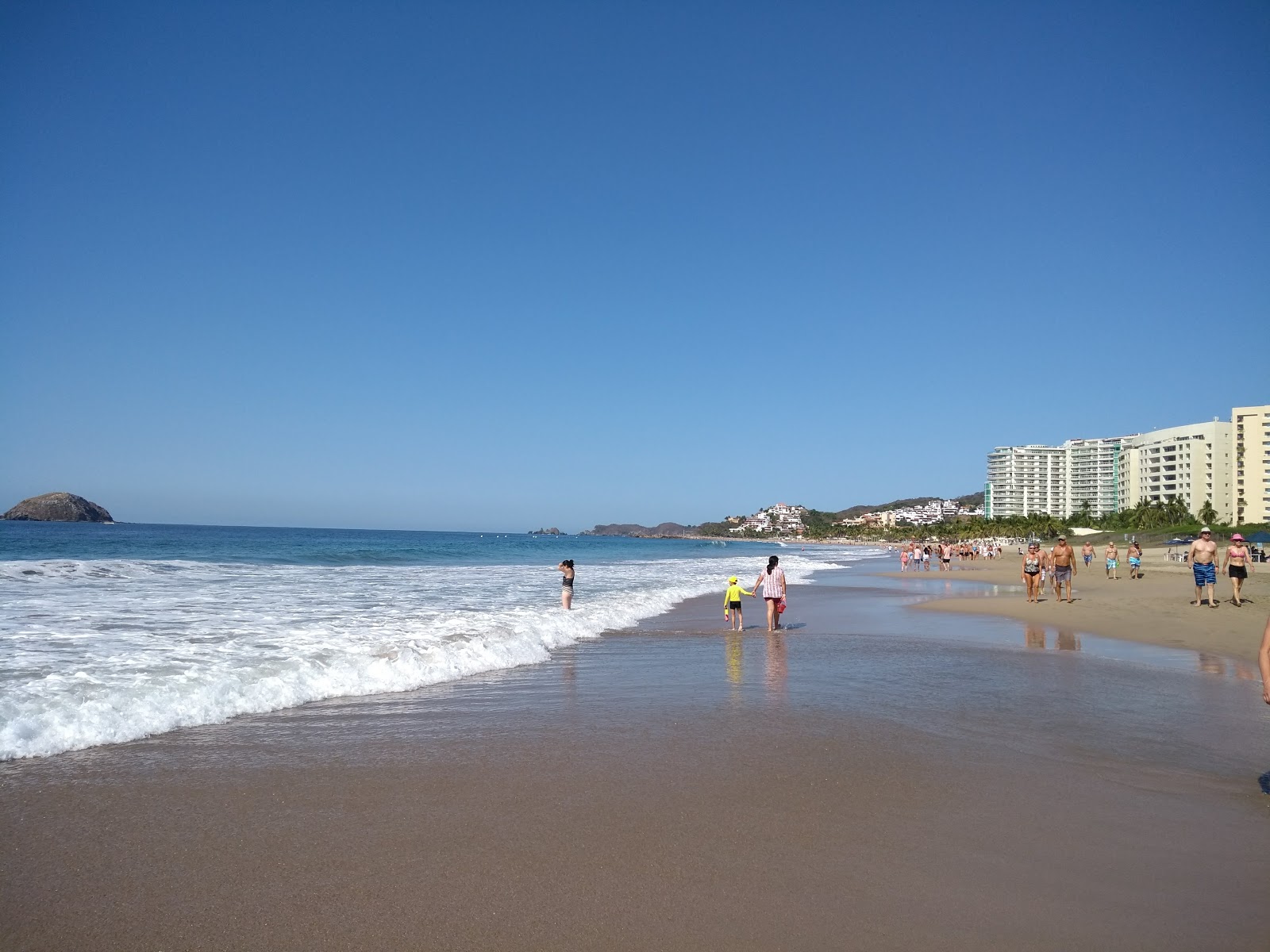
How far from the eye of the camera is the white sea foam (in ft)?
23.6

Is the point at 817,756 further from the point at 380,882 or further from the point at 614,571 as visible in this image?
the point at 614,571

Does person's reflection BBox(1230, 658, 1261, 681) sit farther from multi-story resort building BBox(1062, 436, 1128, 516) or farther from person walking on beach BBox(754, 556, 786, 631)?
multi-story resort building BBox(1062, 436, 1128, 516)

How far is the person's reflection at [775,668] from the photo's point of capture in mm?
9086

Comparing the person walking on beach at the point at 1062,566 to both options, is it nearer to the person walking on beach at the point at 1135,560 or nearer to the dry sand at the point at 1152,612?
the dry sand at the point at 1152,612

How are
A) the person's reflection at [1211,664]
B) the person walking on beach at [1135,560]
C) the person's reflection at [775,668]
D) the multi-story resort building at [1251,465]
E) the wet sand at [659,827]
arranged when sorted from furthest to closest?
the multi-story resort building at [1251,465]
the person walking on beach at [1135,560]
the person's reflection at [1211,664]
the person's reflection at [775,668]
the wet sand at [659,827]

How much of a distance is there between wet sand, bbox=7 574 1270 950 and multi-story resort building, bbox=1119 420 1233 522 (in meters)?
151

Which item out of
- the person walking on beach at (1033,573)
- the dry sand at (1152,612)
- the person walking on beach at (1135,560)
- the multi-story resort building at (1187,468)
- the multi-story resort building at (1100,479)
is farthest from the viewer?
the multi-story resort building at (1100,479)

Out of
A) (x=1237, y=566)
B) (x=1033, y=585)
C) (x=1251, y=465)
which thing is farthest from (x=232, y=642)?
(x=1251, y=465)

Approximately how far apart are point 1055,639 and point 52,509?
199 metres

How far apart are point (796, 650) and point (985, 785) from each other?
7.34 m

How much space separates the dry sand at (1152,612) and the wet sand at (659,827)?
6519 millimetres

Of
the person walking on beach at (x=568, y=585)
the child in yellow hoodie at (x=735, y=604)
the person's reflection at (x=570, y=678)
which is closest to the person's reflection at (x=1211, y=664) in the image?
the child in yellow hoodie at (x=735, y=604)

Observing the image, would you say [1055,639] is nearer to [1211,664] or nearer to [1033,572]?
[1211,664]

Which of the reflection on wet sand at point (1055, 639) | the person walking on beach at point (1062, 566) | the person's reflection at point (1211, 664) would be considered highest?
the person walking on beach at point (1062, 566)
